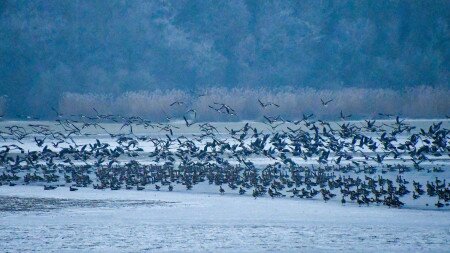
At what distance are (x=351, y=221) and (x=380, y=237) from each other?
1.24 meters

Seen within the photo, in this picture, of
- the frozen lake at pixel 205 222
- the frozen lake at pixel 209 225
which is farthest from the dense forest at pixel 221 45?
the frozen lake at pixel 209 225

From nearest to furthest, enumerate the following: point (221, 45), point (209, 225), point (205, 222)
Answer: point (209, 225)
point (205, 222)
point (221, 45)

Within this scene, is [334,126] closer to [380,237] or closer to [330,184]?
[330,184]

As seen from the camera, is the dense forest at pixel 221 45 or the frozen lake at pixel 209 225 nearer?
the frozen lake at pixel 209 225

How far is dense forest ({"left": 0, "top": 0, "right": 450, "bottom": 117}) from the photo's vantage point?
158 feet

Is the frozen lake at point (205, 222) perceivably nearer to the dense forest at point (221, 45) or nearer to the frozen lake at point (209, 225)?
the frozen lake at point (209, 225)

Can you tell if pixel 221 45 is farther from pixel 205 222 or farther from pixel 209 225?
pixel 209 225

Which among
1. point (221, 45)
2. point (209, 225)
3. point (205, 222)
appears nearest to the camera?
point (209, 225)

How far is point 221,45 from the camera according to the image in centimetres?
5084

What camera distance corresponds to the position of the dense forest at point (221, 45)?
158 feet

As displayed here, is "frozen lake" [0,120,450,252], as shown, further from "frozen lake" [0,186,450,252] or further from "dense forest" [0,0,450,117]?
"dense forest" [0,0,450,117]

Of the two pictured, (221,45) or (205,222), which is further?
(221,45)

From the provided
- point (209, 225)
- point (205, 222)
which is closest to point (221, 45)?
point (205, 222)

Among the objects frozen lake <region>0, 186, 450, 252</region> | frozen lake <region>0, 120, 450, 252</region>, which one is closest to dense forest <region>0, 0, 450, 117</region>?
frozen lake <region>0, 120, 450, 252</region>
